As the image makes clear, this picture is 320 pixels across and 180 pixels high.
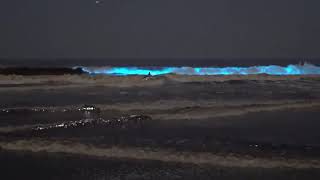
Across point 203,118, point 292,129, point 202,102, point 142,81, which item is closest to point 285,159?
point 292,129

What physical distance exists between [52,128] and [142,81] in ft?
75.4

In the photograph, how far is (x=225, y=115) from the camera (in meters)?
16.1

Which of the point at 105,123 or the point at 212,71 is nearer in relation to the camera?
the point at 105,123

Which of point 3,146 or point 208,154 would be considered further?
point 3,146

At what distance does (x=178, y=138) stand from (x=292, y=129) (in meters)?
3.67

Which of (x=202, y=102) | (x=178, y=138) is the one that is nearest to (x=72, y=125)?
(x=178, y=138)

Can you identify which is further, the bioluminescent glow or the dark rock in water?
the bioluminescent glow

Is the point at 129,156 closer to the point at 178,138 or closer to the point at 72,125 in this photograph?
the point at 178,138

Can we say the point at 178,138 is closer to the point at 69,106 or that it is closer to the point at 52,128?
the point at 52,128

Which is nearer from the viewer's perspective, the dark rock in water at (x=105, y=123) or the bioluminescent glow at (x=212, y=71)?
the dark rock in water at (x=105, y=123)

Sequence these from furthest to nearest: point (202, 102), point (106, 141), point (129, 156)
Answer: point (202, 102) → point (106, 141) → point (129, 156)

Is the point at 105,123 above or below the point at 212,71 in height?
below

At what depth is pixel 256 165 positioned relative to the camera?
29.6ft

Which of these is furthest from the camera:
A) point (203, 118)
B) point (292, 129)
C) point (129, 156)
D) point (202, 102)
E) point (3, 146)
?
point (202, 102)
